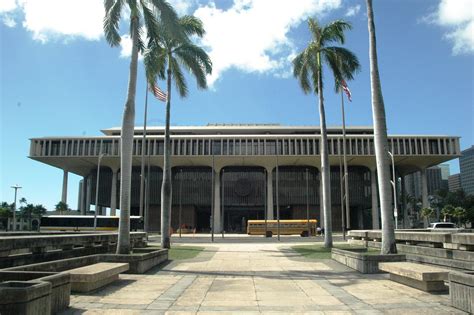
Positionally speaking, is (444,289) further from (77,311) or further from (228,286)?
(77,311)

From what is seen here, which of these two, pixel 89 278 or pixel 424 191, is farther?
pixel 424 191

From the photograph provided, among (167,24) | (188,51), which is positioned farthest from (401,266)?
(188,51)

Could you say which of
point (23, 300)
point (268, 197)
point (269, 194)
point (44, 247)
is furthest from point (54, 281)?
point (268, 197)

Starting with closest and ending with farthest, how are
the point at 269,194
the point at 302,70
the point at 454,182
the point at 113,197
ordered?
the point at 302,70 < the point at 113,197 < the point at 269,194 < the point at 454,182

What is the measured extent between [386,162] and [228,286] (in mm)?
7171

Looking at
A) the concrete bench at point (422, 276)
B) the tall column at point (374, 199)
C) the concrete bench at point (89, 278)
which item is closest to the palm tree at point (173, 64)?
the concrete bench at point (89, 278)

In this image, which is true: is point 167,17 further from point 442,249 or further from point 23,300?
point 23,300

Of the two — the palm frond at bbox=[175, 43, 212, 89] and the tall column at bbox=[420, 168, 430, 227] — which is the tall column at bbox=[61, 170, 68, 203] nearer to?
the palm frond at bbox=[175, 43, 212, 89]

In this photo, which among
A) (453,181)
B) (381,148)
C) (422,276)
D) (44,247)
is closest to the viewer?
(422,276)

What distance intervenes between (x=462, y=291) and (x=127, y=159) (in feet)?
39.7

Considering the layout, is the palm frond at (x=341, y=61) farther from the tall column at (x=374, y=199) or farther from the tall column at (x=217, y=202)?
the tall column at (x=374, y=199)

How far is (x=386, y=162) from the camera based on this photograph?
15180 mm

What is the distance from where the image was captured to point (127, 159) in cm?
1648

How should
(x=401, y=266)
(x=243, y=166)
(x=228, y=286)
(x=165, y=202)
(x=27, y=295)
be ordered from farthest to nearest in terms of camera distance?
(x=243, y=166), (x=165, y=202), (x=228, y=286), (x=401, y=266), (x=27, y=295)
